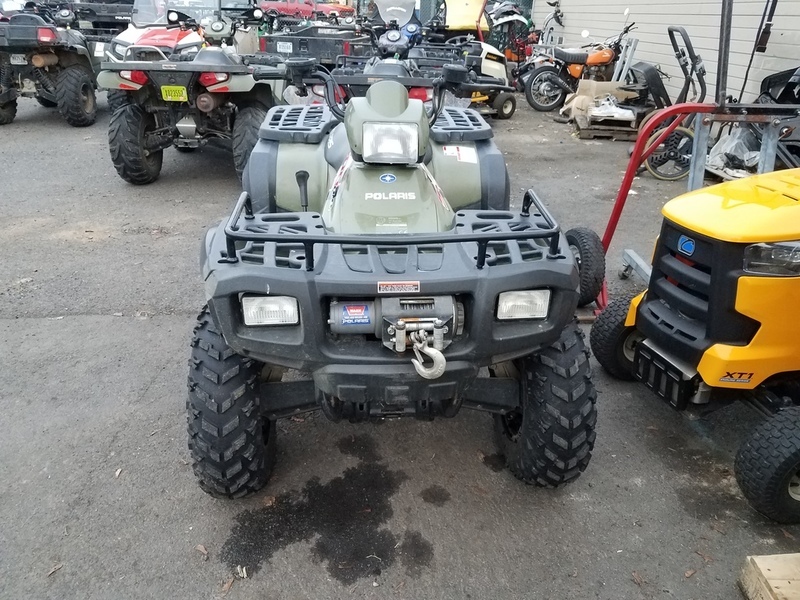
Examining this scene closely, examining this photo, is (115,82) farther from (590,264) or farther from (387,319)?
(387,319)

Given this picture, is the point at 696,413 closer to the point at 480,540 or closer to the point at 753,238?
the point at 753,238

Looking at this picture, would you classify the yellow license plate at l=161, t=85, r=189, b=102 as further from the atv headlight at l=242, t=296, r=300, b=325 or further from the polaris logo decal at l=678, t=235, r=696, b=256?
the polaris logo decal at l=678, t=235, r=696, b=256

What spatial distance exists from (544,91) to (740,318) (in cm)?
986

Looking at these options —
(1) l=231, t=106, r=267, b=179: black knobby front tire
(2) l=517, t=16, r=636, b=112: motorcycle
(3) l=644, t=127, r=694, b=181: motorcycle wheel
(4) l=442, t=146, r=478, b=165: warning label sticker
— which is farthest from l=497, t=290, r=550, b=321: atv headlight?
(2) l=517, t=16, r=636, b=112: motorcycle

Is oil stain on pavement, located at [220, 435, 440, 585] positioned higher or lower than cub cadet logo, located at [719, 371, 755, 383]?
lower

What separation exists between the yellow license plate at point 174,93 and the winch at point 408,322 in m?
4.91

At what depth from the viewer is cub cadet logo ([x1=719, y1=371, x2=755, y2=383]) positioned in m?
2.64

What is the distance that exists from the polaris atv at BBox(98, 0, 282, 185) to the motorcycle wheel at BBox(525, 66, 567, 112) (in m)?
6.13

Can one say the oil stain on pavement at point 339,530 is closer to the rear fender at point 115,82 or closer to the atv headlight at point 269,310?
the atv headlight at point 269,310

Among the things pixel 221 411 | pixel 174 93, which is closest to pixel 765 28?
pixel 174 93

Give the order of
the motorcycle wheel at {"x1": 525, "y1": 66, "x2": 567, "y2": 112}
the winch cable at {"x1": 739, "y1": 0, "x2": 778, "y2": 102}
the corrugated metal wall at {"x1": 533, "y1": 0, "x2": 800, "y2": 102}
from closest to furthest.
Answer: the winch cable at {"x1": 739, "y1": 0, "x2": 778, "y2": 102} < the corrugated metal wall at {"x1": 533, "y1": 0, "x2": 800, "y2": 102} < the motorcycle wheel at {"x1": 525, "y1": 66, "x2": 567, "y2": 112}

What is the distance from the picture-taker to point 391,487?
280cm

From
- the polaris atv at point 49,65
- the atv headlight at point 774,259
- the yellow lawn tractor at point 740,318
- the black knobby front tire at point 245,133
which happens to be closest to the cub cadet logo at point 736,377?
the yellow lawn tractor at point 740,318

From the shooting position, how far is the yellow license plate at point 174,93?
6.20m
